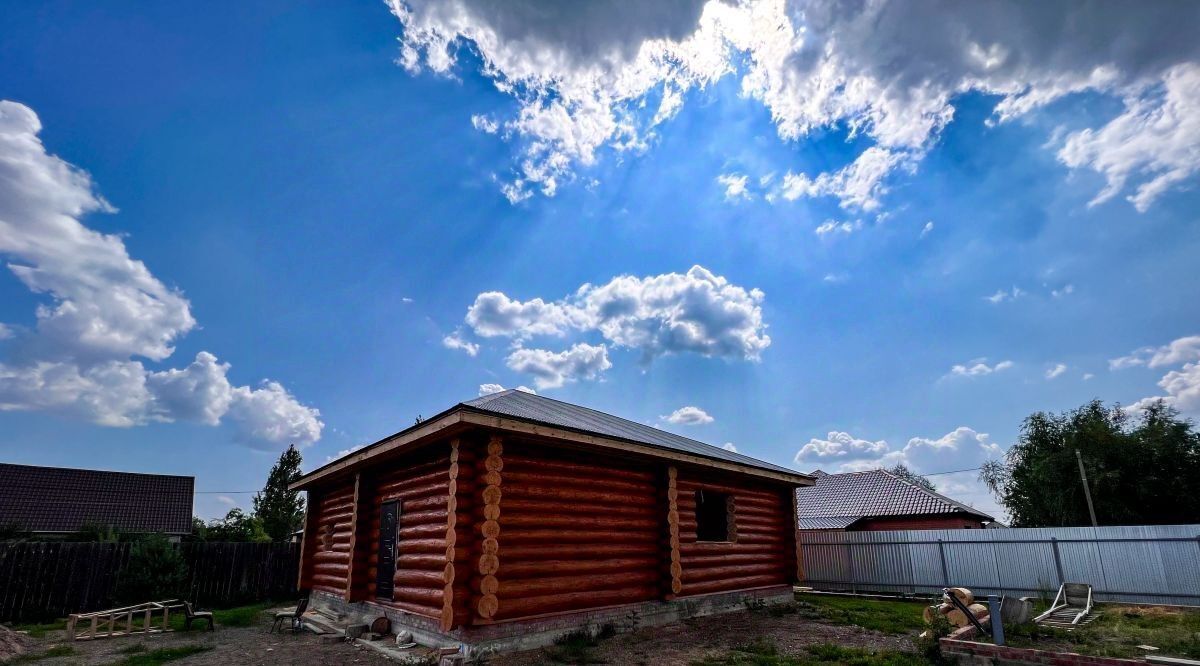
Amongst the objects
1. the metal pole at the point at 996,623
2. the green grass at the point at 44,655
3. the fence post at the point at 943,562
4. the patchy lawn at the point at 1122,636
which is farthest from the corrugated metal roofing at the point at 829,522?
the green grass at the point at 44,655

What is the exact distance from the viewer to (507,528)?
8727mm

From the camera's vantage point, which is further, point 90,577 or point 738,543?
point 90,577

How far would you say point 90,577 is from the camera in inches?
570

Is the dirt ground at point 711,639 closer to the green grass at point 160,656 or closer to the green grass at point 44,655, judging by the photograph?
the green grass at point 160,656

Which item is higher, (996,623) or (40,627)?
(996,623)

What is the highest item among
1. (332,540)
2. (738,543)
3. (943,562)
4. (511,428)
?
(511,428)

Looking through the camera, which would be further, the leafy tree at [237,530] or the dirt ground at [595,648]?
the leafy tree at [237,530]

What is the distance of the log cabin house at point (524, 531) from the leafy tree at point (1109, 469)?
21.2 meters

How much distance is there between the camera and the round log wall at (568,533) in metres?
8.62

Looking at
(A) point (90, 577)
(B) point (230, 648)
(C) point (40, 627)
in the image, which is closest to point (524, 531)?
(B) point (230, 648)

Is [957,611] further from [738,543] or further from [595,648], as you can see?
[595,648]

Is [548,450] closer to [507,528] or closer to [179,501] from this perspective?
[507,528]

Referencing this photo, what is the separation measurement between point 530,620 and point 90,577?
43.1 feet

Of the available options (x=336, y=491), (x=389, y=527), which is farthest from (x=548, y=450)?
(x=336, y=491)
